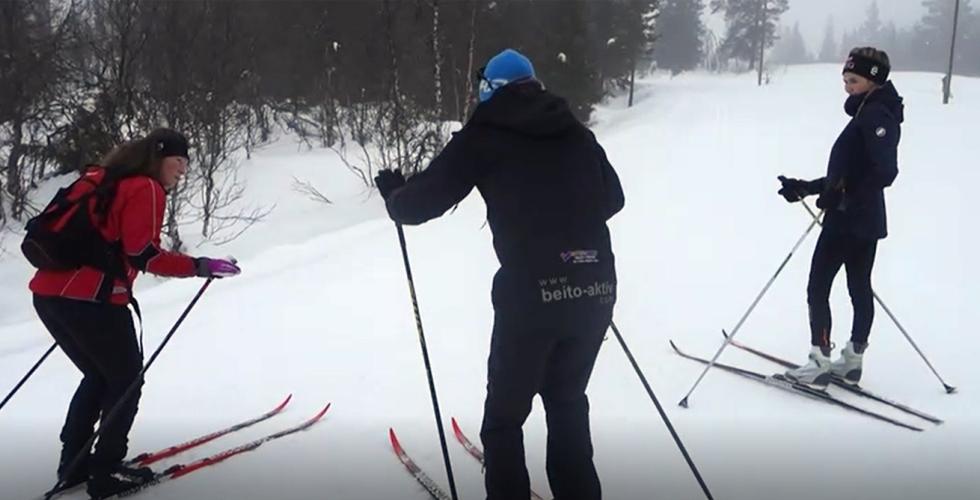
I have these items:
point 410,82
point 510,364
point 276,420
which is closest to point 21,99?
point 410,82

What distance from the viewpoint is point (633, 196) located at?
40.0 ft

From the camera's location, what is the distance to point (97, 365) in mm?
2816

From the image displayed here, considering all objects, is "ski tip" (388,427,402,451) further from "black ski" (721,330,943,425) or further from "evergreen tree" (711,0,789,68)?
"evergreen tree" (711,0,789,68)

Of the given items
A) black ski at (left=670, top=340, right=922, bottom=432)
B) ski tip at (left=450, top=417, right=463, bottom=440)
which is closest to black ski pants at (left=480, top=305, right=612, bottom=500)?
ski tip at (left=450, top=417, right=463, bottom=440)

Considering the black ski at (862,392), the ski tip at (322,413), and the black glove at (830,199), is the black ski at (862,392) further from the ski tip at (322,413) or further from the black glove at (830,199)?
the ski tip at (322,413)

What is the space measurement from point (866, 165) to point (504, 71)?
96.5 inches

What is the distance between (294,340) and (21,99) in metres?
11.0

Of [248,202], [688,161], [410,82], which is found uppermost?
[410,82]

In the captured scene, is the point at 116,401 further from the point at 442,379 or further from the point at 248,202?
the point at 248,202

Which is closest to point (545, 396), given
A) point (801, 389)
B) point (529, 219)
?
point (529, 219)

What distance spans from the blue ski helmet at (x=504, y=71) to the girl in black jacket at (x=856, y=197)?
2.26 m

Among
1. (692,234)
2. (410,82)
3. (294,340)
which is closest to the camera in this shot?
(294,340)

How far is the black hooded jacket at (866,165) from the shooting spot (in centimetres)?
375

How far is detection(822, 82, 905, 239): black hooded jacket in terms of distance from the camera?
375cm
